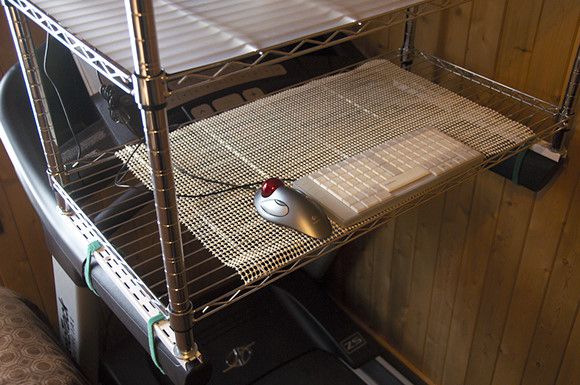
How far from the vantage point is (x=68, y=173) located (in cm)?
117

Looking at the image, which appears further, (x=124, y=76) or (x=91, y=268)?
(x=91, y=268)

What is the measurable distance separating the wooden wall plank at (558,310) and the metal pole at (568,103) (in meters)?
0.11

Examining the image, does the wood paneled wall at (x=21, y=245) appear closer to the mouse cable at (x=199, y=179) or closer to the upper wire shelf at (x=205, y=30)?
the mouse cable at (x=199, y=179)

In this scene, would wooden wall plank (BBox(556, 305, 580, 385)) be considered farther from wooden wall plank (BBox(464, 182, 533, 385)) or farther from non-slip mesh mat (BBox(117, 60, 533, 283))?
non-slip mesh mat (BBox(117, 60, 533, 283))

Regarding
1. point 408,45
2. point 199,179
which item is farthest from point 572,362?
point 199,179

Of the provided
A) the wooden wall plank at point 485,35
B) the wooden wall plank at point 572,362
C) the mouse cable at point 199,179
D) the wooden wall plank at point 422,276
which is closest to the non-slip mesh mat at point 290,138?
the mouse cable at point 199,179

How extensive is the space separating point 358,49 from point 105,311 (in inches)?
41.2

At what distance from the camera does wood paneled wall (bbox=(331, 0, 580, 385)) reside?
1.31 meters

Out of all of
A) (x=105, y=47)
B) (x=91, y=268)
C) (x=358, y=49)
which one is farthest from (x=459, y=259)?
(x=105, y=47)

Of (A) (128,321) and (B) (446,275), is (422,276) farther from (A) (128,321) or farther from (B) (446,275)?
(A) (128,321)

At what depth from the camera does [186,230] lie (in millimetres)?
1020

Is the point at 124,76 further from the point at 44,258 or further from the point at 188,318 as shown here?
the point at 44,258

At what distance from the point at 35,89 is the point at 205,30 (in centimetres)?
39

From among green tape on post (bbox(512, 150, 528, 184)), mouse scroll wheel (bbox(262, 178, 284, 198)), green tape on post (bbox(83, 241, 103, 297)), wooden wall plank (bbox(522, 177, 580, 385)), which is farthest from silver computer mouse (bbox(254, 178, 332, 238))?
wooden wall plank (bbox(522, 177, 580, 385))
